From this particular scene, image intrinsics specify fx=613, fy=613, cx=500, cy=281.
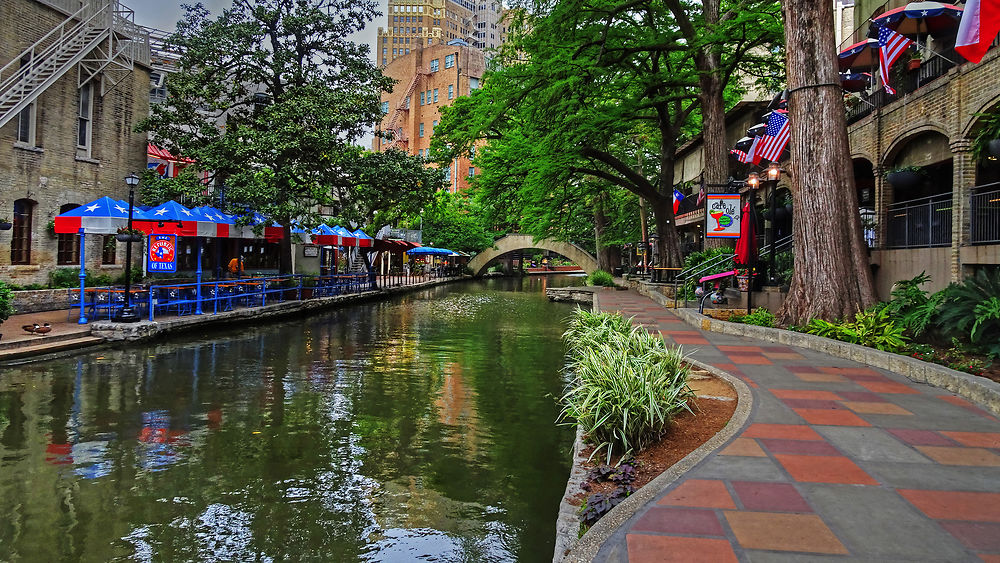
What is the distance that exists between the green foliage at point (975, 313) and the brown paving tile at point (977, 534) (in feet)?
17.4

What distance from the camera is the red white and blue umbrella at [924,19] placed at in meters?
13.0

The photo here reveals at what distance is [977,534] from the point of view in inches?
136

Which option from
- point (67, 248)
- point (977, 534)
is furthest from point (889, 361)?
point (67, 248)

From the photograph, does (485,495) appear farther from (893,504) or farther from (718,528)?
(893,504)

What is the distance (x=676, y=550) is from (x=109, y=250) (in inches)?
928

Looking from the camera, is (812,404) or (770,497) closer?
(770,497)

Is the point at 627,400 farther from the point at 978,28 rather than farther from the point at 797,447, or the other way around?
the point at 978,28

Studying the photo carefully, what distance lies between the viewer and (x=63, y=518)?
200 inches

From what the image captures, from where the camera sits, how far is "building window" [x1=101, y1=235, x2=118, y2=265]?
21078mm

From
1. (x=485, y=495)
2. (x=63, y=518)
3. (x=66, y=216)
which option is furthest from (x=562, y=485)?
(x=66, y=216)

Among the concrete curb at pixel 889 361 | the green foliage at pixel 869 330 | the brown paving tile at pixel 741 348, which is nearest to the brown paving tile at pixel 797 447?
the concrete curb at pixel 889 361

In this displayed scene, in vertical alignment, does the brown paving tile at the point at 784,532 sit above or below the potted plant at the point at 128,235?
below

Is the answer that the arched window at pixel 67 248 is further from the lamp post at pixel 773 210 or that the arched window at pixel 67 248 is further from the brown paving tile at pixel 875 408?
the brown paving tile at pixel 875 408

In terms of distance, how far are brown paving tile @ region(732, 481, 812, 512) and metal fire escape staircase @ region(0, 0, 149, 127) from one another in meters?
19.9
